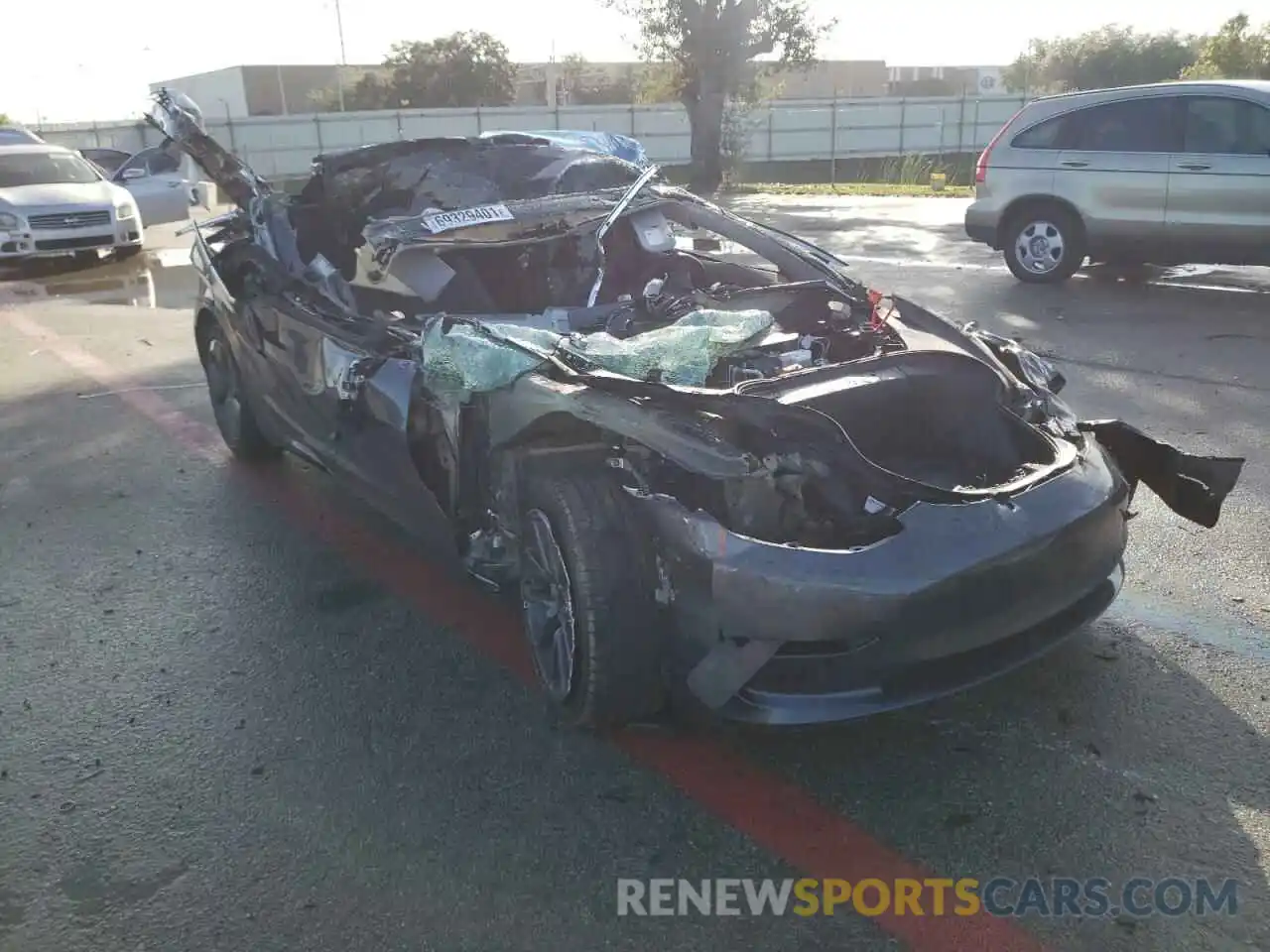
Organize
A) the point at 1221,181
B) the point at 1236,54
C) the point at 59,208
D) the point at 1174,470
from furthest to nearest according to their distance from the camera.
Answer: the point at 1236,54 → the point at 59,208 → the point at 1221,181 → the point at 1174,470

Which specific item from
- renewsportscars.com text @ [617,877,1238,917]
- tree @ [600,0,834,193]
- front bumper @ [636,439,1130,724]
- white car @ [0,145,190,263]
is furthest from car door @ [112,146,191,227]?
renewsportscars.com text @ [617,877,1238,917]

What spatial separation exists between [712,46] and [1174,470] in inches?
861

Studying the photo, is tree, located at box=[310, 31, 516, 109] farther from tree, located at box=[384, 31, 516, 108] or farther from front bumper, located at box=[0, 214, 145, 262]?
front bumper, located at box=[0, 214, 145, 262]

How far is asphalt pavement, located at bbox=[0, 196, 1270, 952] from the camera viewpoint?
245cm

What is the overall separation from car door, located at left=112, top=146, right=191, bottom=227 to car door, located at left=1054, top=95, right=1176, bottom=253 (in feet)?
40.6

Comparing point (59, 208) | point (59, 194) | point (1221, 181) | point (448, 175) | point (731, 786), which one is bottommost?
point (731, 786)

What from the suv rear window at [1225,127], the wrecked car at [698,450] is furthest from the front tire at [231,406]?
the suv rear window at [1225,127]

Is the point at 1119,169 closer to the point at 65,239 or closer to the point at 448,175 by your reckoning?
the point at 448,175

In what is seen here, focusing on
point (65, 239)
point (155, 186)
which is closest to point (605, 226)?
point (65, 239)

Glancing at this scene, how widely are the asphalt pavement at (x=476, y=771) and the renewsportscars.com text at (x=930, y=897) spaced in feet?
0.09

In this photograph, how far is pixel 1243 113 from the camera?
8664 mm

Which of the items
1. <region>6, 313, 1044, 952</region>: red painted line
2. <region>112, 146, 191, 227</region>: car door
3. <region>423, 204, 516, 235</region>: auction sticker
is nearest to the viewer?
<region>6, 313, 1044, 952</region>: red painted line

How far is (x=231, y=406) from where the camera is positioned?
18.4ft

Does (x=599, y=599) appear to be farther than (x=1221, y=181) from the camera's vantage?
No
